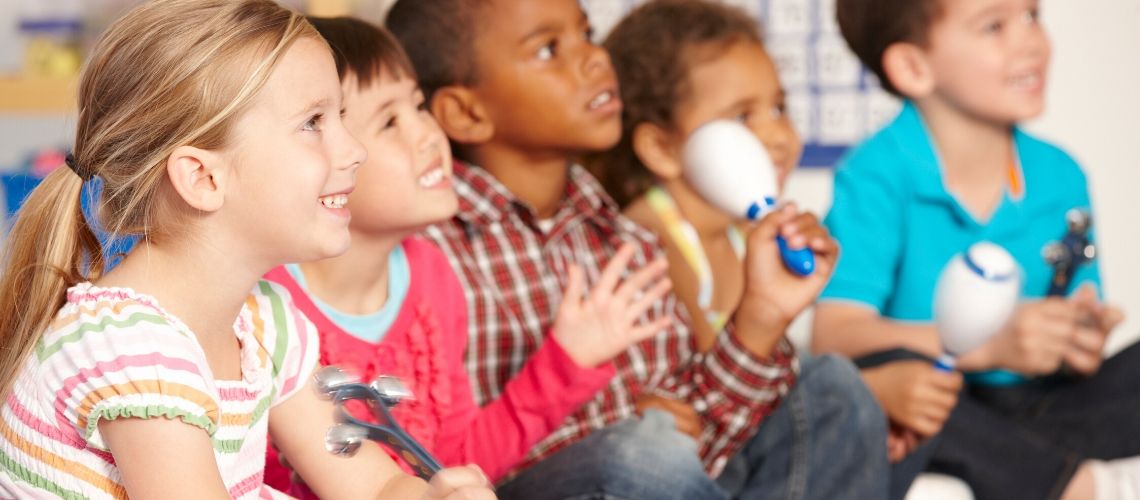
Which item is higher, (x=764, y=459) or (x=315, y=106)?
(x=315, y=106)

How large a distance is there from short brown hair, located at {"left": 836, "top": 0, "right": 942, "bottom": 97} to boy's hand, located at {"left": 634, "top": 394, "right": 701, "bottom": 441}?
616 millimetres

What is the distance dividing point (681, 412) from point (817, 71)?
3.22 ft

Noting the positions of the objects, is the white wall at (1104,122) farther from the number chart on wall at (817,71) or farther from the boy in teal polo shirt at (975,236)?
the boy in teal polo shirt at (975,236)

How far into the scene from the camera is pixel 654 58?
5.55 ft

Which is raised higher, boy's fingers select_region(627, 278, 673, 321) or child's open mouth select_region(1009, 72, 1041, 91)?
child's open mouth select_region(1009, 72, 1041, 91)

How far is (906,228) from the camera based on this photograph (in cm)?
171

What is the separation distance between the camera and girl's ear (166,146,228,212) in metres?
0.92

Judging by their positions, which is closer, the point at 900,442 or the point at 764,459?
the point at 764,459

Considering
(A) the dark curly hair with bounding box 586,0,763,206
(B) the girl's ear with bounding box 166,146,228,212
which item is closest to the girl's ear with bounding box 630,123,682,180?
(A) the dark curly hair with bounding box 586,0,763,206

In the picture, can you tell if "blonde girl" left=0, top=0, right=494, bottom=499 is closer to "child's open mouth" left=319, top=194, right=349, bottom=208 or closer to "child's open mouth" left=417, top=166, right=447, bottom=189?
"child's open mouth" left=319, top=194, right=349, bottom=208

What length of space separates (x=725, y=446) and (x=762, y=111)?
45 cm

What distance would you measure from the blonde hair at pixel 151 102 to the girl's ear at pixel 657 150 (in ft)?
2.46

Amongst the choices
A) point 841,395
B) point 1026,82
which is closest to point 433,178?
point 841,395

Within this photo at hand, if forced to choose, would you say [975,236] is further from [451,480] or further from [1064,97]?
[451,480]
